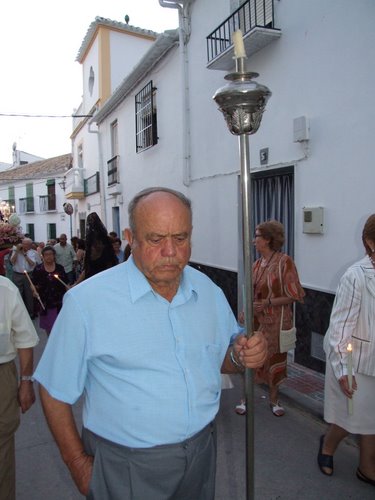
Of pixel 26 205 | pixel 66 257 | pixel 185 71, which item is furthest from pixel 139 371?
pixel 26 205

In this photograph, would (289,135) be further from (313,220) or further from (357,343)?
(357,343)

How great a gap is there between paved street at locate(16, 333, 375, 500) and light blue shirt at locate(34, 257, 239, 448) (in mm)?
1764

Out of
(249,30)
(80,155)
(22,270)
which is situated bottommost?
(22,270)

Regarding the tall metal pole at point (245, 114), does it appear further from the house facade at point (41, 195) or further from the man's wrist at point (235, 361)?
the house facade at point (41, 195)

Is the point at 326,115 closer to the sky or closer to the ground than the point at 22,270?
closer to the sky

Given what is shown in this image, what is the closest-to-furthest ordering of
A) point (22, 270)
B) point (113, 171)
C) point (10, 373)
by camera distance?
point (10, 373), point (22, 270), point (113, 171)

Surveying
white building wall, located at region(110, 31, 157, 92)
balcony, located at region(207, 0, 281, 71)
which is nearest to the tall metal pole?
balcony, located at region(207, 0, 281, 71)

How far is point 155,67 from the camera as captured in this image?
9555 mm

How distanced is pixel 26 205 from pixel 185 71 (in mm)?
24483

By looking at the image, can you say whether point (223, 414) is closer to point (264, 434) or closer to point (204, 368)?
point (264, 434)

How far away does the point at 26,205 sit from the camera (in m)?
29.9

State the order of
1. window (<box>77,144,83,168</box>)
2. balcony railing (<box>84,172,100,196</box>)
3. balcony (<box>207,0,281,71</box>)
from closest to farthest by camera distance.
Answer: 1. balcony (<box>207,0,281,71</box>)
2. balcony railing (<box>84,172,100,196</box>)
3. window (<box>77,144,83,168</box>)

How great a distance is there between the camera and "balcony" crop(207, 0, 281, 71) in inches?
207

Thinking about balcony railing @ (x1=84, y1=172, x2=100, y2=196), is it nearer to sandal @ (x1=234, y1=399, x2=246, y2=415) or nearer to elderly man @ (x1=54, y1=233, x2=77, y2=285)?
elderly man @ (x1=54, y1=233, x2=77, y2=285)
